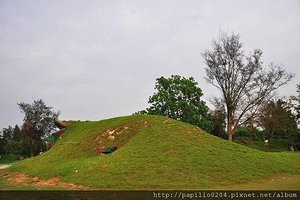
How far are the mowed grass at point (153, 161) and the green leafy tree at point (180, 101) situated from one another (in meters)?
13.8

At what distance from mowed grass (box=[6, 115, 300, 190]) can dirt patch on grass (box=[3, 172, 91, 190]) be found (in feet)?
1.08

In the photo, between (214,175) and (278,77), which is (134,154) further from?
(278,77)

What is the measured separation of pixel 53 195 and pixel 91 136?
981 centimetres

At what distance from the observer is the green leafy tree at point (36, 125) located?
43.6 m

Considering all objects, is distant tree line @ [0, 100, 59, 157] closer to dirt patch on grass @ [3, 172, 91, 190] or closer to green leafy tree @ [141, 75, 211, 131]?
green leafy tree @ [141, 75, 211, 131]

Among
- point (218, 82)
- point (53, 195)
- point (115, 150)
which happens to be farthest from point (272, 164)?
point (218, 82)

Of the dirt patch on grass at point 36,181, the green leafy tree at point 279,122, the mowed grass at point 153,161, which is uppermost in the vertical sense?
the green leafy tree at point 279,122

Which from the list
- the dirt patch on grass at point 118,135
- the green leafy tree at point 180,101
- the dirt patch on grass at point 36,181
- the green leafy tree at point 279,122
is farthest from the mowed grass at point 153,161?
the green leafy tree at point 279,122

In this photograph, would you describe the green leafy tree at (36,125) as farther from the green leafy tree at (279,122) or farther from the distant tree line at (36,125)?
the green leafy tree at (279,122)

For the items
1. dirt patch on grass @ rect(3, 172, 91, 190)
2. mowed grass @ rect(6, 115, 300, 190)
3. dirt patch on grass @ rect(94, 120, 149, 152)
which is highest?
dirt patch on grass @ rect(94, 120, 149, 152)

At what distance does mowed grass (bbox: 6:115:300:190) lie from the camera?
42.4 feet

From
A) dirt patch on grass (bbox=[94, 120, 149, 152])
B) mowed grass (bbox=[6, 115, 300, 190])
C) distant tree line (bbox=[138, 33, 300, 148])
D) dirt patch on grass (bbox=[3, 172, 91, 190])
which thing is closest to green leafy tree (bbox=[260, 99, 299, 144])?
distant tree line (bbox=[138, 33, 300, 148])

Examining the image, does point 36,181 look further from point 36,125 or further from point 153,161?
point 36,125

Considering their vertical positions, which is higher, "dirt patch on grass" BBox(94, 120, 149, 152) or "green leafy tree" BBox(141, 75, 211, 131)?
"green leafy tree" BBox(141, 75, 211, 131)
